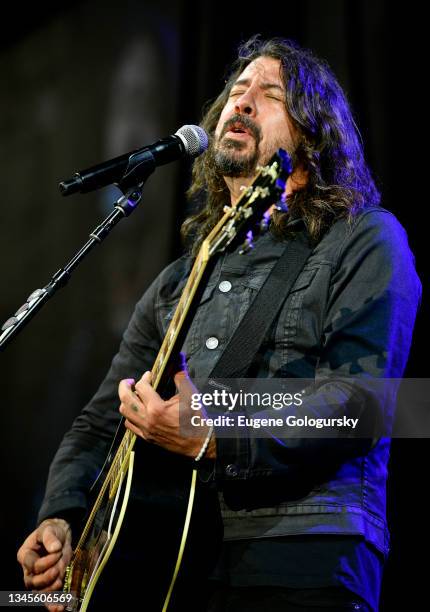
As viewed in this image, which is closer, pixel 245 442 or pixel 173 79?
pixel 245 442

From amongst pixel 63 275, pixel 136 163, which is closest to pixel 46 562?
pixel 63 275

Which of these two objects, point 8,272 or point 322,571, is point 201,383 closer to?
point 322,571

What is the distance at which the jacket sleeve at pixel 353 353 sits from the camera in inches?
61.6

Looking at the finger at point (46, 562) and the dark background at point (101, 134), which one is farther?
the dark background at point (101, 134)

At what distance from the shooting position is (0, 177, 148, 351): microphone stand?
1.66 metres

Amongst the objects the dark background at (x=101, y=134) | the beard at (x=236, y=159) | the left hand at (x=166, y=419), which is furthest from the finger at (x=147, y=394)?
the dark background at (x=101, y=134)

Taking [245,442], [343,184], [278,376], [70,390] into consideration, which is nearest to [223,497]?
[245,442]

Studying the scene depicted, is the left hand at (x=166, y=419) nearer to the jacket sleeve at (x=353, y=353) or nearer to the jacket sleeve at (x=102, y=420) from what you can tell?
the jacket sleeve at (x=353, y=353)

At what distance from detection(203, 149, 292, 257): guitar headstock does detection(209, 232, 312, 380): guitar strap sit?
1.19ft

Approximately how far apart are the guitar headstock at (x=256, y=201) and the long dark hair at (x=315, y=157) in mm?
517

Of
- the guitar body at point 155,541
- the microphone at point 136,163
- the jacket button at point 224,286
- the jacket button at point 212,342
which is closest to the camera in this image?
the guitar body at point 155,541

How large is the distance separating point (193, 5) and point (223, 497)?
2.94 meters

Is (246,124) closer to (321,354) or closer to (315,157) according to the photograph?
(315,157)

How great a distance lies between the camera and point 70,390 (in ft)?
12.0
